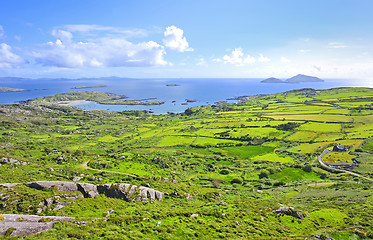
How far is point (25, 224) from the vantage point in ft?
69.1

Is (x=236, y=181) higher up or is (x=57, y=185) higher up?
(x=57, y=185)

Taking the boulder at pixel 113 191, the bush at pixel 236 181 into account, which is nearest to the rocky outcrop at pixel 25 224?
the boulder at pixel 113 191

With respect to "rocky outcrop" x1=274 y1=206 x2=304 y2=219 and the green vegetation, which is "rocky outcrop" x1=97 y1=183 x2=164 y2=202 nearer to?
the green vegetation

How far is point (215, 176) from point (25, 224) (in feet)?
182

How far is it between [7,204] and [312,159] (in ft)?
309

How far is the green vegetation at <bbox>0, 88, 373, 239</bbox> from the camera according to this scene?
2641 centimetres

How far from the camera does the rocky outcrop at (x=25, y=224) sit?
64.9 ft

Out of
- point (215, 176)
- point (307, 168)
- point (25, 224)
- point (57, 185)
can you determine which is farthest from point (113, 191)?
point (307, 168)

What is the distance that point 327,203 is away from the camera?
40.1 meters

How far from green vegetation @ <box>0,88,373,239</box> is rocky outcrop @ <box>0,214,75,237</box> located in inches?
67.2

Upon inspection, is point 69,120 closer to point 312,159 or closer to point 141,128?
point 141,128

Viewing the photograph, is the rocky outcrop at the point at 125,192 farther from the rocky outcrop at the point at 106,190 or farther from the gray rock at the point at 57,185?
the gray rock at the point at 57,185

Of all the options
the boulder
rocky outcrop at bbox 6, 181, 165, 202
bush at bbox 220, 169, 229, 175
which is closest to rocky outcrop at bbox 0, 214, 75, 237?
rocky outcrop at bbox 6, 181, 165, 202

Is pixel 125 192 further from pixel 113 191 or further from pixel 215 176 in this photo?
pixel 215 176
